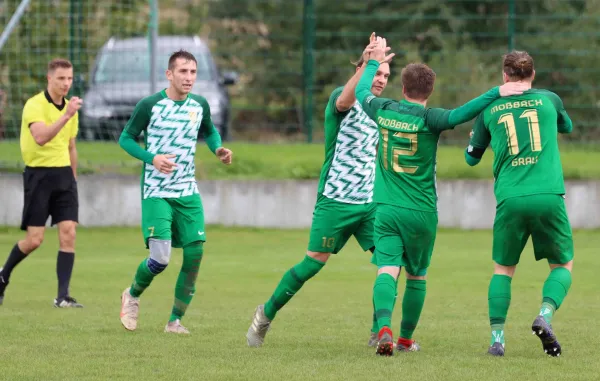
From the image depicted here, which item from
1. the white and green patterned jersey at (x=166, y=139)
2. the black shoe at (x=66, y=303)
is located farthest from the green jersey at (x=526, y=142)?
the black shoe at (x=66, y=303)

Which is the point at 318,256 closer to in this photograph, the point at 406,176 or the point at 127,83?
the point at 406,176

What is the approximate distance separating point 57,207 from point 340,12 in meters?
8.20

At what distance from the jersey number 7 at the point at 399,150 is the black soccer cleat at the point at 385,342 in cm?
104

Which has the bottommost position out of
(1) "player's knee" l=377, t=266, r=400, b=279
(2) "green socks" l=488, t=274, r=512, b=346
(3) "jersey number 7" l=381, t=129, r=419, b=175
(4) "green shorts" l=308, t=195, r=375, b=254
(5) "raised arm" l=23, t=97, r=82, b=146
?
(2) "green socks" l=488, t=274, r=512, b=346

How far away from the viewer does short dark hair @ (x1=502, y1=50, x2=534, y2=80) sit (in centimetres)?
788

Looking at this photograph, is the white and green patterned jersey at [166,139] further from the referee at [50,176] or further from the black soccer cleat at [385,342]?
the black soccer cleat at [385,342]

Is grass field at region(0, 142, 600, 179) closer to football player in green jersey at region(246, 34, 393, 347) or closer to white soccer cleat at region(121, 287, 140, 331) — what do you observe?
white soccer cleat at region(121, 287, 140, 331)

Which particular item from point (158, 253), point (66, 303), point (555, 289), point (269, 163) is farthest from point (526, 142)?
point (269, 163)

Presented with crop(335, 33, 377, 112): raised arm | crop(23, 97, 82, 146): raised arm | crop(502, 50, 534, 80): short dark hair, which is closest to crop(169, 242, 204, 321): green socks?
crop(335, 33, 377, 112): raised arm

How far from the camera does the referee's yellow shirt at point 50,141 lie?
11188 millimetres

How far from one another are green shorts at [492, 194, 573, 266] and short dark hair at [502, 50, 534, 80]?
0.77 meters

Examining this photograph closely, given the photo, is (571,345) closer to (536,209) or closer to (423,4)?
(536,209)

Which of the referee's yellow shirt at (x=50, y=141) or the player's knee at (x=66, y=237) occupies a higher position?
the referee's yellow shirt at (x=50, y=141)

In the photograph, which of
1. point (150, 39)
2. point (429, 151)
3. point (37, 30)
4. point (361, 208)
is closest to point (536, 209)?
point (429, 151)
